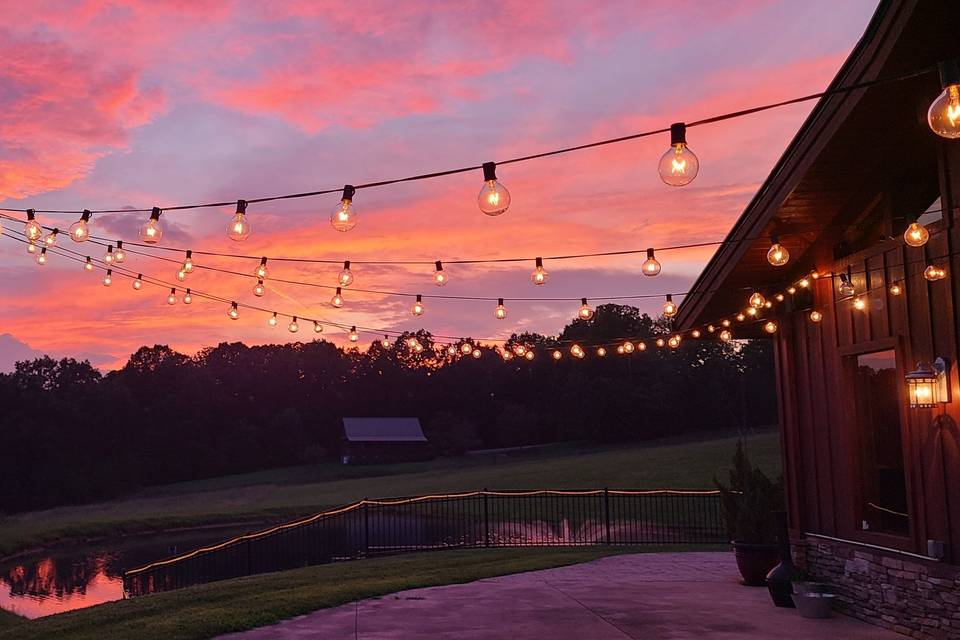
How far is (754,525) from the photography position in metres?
11.8

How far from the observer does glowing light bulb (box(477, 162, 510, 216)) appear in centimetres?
660

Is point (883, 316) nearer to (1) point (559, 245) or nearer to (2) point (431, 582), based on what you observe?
(2) point (431, 582)

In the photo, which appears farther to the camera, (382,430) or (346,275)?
(382,430)

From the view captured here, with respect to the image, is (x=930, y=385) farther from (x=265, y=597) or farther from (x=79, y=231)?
(x=79, y=231)

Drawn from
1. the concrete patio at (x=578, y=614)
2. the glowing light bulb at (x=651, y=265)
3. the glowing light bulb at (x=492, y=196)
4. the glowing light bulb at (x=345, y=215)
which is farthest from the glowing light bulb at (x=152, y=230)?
the glowing light bulb at (x=651, y=265)

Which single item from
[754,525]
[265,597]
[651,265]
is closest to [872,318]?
[651,265]

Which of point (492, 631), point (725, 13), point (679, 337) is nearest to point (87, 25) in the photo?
point (725, 13)

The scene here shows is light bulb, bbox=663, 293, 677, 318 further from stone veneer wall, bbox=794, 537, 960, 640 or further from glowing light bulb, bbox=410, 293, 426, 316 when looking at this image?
stone veneer wall, bbox=794, 537, 960, 640

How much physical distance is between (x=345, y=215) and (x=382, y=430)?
64125 millimetres

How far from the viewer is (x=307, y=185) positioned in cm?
1883

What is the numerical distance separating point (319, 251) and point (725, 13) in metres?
12.1

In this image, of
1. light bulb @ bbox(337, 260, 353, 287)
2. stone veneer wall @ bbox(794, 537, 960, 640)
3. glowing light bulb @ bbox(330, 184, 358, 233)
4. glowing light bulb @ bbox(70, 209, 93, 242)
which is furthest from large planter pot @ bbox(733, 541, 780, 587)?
glowing light bulb @ bbox(70, 209, 93, 242)

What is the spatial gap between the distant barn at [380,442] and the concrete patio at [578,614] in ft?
183

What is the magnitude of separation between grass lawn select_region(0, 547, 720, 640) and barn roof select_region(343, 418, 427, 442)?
53.2 metres
